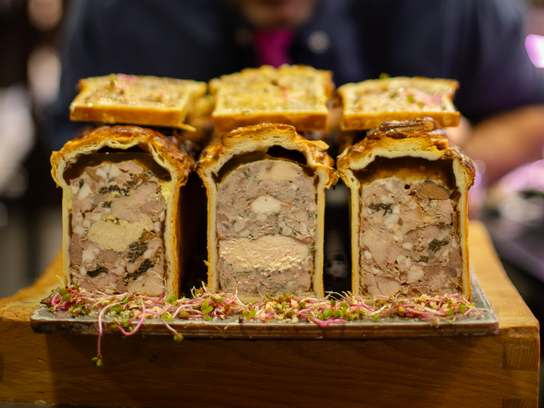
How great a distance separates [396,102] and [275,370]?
1115 millimetres

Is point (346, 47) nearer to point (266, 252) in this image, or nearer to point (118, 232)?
point (266, 252)

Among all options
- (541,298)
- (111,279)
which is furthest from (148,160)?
(541,298)

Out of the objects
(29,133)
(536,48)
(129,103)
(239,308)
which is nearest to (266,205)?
(239,308)

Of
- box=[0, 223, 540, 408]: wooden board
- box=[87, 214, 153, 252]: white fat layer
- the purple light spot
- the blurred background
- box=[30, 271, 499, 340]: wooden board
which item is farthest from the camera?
the blurred background

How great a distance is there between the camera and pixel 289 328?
1608 millimetres

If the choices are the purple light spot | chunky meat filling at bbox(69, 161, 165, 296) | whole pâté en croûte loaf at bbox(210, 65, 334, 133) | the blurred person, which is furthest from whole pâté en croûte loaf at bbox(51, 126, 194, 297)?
the purple light spot

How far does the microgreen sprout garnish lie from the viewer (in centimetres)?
163

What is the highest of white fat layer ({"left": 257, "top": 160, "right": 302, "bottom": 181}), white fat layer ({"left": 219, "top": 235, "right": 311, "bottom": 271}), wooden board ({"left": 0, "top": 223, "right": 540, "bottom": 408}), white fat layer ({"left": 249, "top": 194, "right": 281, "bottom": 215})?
white fat layer ({"left": 257, "top": 160, "right": 302, "bottom": 181})

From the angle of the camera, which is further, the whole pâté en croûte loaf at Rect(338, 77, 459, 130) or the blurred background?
the blurred background

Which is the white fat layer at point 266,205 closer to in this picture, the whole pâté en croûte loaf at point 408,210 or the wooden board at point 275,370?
the whole pâté en croûte loaf at point 408,210

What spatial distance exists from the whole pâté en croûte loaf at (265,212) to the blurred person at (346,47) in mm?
1935

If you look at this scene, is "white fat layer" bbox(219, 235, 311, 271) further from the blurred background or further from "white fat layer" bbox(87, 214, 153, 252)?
the blurred background

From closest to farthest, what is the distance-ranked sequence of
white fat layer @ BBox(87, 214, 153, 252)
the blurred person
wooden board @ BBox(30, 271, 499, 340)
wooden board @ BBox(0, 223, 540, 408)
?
wooden board @ BBox(30, 271, 499, 340) → wooden board @ BBox(0, 223, 540, 408) → white fat layer @ BBox(87, 214, 153, 252) → the blurred person

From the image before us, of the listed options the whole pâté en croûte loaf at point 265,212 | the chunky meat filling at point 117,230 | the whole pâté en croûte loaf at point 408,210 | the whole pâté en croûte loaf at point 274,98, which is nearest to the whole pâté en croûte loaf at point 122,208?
the chunky meat filling at point 117,230
